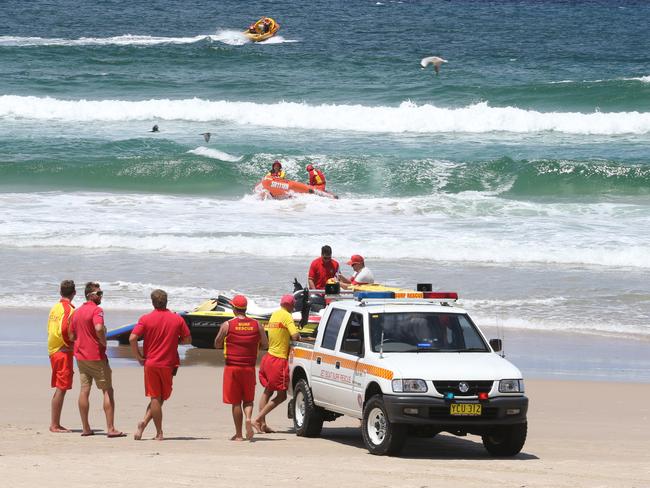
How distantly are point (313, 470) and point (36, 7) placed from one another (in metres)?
77.1

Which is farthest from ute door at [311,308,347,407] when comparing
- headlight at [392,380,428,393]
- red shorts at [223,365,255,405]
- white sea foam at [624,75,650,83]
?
white sea foam at [624,75,650,83]

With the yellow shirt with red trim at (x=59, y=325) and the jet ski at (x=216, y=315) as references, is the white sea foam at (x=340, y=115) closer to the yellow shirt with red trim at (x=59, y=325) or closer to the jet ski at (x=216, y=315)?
the jet ski at (x=216, y=315)

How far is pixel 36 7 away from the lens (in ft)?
268

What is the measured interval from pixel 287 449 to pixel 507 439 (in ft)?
6.15

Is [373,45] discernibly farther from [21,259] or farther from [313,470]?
[313,470]

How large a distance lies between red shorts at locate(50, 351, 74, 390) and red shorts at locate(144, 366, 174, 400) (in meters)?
0.93

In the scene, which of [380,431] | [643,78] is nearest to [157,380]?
[380,431]

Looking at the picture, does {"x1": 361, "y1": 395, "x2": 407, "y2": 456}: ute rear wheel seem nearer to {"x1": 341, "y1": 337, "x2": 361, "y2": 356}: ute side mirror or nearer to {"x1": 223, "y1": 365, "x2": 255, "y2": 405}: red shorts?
Result: {"x1": 341, "y1": 337, "x2": 361, "y2": 356}: ute side mirror

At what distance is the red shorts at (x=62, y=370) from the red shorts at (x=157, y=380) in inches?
36.7

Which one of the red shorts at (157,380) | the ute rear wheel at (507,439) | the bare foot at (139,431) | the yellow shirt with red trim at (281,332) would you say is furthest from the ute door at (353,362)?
the bare foot at (139,431)

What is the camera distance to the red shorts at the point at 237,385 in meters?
11.0

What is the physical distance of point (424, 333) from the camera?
10555mm

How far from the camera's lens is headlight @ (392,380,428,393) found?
974cm

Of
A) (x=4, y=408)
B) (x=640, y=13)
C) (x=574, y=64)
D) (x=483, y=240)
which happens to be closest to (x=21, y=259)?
(x=483, y=240)
